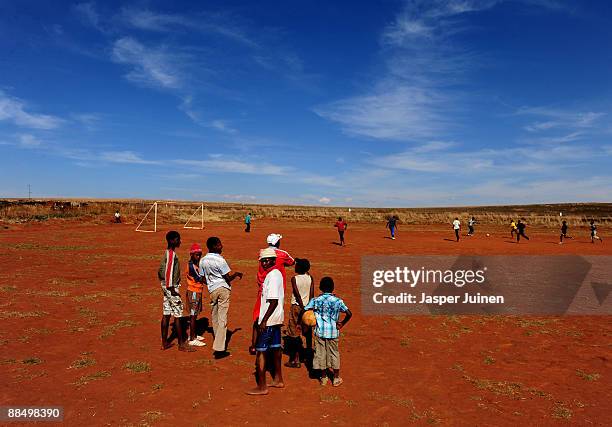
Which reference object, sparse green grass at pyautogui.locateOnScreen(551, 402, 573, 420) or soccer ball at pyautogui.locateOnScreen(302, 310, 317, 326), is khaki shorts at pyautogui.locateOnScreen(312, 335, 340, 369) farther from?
sparse green grass at pyautogui.locateOnScreen(551, 402, 573, 420)

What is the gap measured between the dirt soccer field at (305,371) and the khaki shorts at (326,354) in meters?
0.39

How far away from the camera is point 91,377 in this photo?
6.62 meters

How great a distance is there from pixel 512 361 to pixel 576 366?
1.09 m

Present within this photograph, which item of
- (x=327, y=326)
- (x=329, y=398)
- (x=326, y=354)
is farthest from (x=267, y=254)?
(x=329, y=398)

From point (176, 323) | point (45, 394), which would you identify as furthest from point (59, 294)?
point (45, 394)

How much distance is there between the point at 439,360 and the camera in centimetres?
786

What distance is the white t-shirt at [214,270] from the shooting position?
7113 millimetres

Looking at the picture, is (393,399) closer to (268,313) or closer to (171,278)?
(268,313)

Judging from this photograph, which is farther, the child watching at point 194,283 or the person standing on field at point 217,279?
the child watching at point 194,283

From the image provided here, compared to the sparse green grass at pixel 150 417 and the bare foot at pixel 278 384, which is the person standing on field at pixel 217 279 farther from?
the sparse green grass at pixel 150 417

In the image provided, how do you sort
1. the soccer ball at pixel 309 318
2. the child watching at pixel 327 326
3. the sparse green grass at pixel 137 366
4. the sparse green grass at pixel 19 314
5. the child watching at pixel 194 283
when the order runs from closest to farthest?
the soccer ball at pixel 309 318 < the child watching at pixel 327 326 < the sparse green grass at pixel 137 366 < the child watching at pixel 194 283 < the sparse green grass at pixel 19 314

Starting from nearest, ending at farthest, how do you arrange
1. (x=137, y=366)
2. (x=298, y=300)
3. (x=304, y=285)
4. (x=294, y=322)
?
(x=298, y=300) → (x=304, y=285) → (x=137, y=366) → (x=294, y=322)

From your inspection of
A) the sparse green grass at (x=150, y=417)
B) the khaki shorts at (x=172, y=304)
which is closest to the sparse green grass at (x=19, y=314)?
the khaki shorts at (x=172, y=304)

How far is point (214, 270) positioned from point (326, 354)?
2.38m
